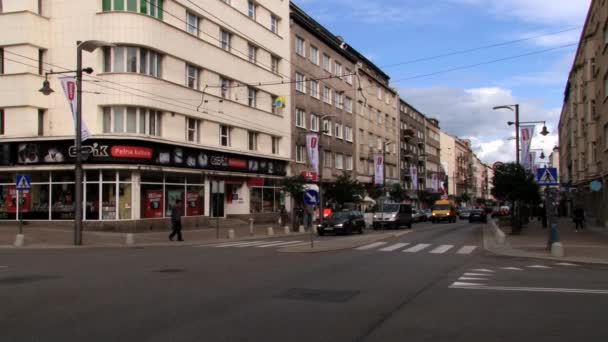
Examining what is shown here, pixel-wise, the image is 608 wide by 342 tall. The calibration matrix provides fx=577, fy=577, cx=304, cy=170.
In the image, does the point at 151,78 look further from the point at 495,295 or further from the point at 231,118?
the point at 495,295

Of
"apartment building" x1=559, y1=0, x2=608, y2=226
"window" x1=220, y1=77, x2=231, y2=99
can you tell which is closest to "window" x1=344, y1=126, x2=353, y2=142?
"apartment building" x1=559, y1=0, x2=608, y2=226

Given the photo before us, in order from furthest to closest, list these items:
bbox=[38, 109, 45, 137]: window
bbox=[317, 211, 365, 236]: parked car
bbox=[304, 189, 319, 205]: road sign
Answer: bbox=[317, 211, 365, 236]: parked car < bbox=[38, 109, 45, 137]: window < bbox=[304, 189, 319, 205]: road sign

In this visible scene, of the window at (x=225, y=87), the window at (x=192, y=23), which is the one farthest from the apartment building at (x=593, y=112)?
the window at (x=192, y=23)

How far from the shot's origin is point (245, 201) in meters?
40.8

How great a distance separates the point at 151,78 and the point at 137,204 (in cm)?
679

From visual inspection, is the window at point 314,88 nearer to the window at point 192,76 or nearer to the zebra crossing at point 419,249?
the window at point 192,76

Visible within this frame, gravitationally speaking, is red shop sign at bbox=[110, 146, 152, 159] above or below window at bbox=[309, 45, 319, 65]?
below

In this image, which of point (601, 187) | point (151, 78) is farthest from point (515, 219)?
point (151, 78)

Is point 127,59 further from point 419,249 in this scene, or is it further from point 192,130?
point 419,249

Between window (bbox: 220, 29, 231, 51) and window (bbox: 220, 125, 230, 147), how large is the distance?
5308 millimetres

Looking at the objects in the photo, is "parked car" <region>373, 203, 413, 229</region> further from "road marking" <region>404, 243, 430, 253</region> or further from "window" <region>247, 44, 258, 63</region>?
"road marking" <region>404, 243, 430, 253</region>

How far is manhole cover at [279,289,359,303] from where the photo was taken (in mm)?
9539

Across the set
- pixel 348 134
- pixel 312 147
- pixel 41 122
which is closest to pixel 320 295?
pixel 41 122

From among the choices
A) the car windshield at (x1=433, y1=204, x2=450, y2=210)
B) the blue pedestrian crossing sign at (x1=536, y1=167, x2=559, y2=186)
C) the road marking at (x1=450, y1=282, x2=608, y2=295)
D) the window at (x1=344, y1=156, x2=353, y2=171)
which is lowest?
the road marking at (x1=450, y1=282, x2=608, y2=295)
